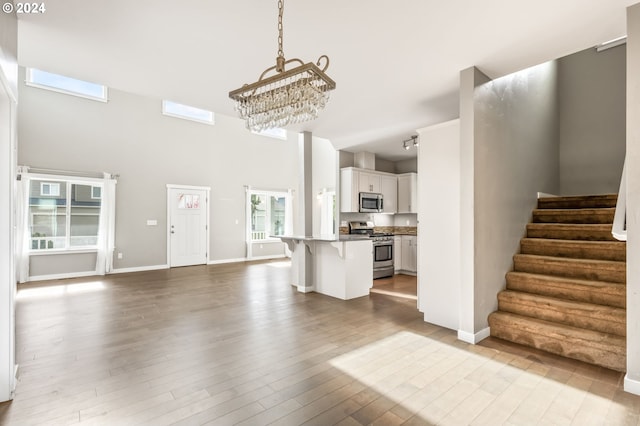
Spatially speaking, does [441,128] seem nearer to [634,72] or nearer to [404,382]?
[634,72]

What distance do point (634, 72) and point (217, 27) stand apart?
10.4 feet

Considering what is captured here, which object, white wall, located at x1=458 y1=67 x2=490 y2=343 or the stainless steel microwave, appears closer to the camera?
white wall, located at x1=458 y1=67 x2=490 y2=343

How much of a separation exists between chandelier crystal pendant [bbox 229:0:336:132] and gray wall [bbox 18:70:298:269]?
605 centimetres

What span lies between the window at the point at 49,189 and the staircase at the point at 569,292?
316 inches

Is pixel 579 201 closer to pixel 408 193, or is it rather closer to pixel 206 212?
pixel 408 193

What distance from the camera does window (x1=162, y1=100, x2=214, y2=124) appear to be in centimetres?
778

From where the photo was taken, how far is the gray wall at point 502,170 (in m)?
3.14

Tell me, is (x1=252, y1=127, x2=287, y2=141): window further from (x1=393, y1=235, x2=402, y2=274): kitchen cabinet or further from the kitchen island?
the kitchen island

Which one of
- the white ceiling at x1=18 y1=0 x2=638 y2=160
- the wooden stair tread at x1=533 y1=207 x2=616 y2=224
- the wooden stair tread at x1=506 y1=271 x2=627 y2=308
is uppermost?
the white ceiling at x1=18 y1=0 x2=638 y2=160

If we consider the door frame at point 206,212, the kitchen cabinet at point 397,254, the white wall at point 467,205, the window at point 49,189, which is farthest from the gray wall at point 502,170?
the window at point 49,189

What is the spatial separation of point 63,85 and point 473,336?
28.3ft

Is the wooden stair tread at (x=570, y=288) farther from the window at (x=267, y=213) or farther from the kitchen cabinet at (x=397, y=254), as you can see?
the window at (x=267, y=213)

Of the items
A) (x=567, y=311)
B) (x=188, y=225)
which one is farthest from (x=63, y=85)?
(x=567, y=311)

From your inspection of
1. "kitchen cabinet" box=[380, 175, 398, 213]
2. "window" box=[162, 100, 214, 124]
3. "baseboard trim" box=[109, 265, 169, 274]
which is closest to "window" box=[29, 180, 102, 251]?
"baseboard trim" box=[109, 265, 169, 274]
